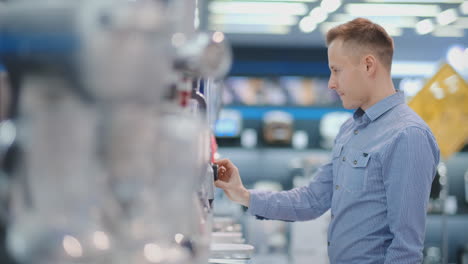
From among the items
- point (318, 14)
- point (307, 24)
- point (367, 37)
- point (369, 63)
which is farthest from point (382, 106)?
point (307, 24)

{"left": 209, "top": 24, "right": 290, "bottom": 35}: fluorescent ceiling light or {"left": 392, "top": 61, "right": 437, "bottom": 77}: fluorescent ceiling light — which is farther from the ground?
{"left": 209, "top": 24, "right": 290, "bottom": 35}: fluorescent ceiling light

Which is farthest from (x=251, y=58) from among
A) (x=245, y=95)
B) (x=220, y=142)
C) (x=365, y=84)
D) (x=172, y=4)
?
(x=172, y=4)

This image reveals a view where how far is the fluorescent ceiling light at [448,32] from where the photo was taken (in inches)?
264

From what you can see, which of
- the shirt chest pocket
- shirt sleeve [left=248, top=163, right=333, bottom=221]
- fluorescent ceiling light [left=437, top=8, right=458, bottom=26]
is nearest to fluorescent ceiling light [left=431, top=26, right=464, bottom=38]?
fluorescent ceiling light [left=437, top=8, right=458, bottom=26]

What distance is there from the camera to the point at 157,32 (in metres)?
0.57

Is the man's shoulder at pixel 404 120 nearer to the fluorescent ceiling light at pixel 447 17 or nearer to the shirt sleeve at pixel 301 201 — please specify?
the shirt sleeve at pixel 301 201

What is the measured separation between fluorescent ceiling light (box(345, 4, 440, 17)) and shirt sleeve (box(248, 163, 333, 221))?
12.9 ft

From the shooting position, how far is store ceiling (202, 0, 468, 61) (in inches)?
229

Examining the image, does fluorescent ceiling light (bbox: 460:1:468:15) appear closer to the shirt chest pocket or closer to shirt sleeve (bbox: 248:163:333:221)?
shirt sleeve (bbox: 248:163:333:221)

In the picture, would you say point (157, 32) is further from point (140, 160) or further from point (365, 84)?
point (365, 84)

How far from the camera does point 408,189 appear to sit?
5.72ft

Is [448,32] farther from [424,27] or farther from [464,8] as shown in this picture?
[464,8]

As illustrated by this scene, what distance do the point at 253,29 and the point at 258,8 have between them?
951mm

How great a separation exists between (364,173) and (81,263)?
1.51m
